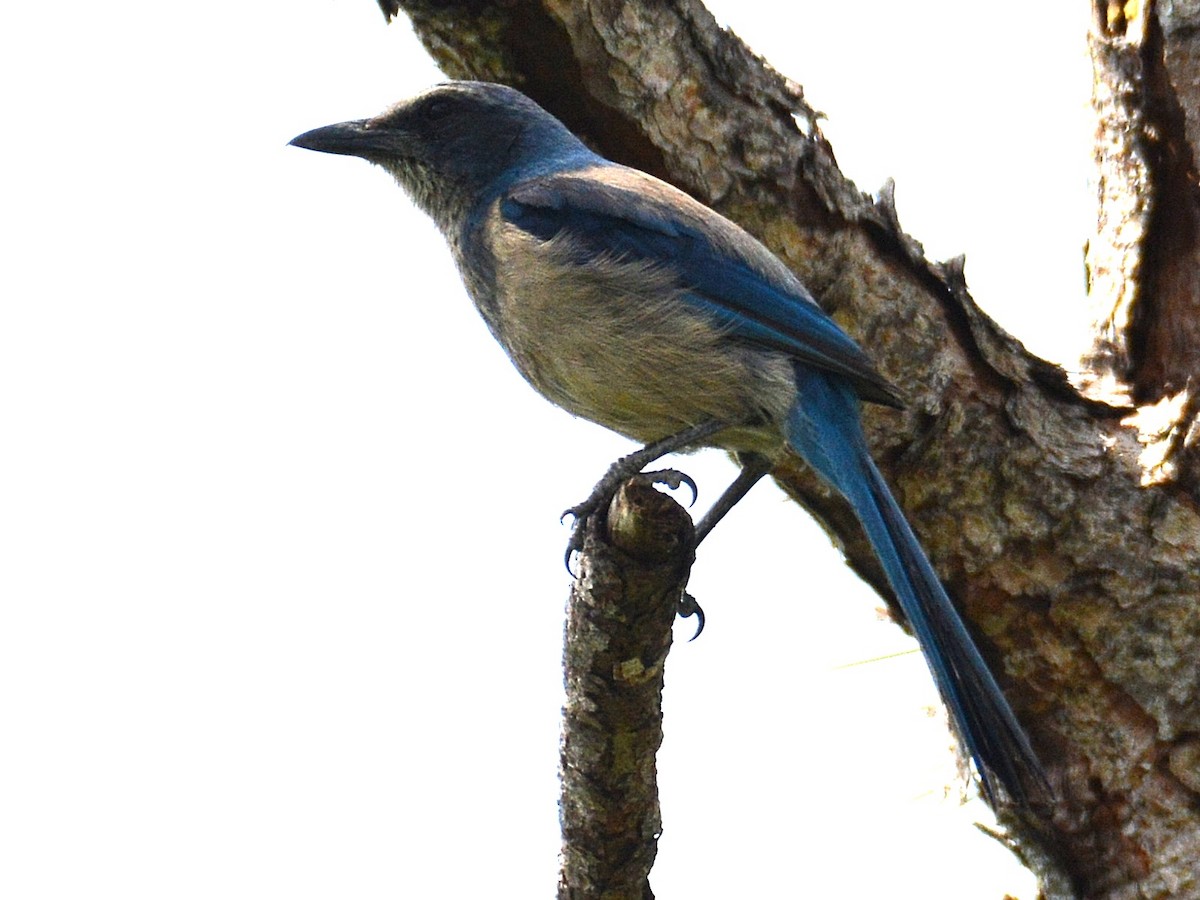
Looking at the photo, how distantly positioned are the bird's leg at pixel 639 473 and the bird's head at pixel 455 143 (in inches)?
43.2

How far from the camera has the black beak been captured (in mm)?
5816

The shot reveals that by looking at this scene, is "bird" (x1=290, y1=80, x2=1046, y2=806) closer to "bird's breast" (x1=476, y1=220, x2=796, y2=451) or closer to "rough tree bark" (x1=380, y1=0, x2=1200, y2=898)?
"bird's breast" (x1=476, y1=220, x2=796, y2=451)

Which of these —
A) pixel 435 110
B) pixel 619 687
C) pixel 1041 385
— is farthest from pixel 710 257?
pixel 619 687

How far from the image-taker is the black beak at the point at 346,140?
5.82 m

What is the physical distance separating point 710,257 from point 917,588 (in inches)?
47.3

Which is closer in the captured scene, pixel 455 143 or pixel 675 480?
pixel 675 480

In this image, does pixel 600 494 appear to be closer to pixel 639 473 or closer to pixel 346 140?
pixel 639 473

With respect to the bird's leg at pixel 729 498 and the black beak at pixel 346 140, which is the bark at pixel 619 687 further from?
the black beak at pixel 346 140

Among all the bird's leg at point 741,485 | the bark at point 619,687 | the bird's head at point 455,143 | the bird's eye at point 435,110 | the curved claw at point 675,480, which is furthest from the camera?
the bird's eye at point 435,110

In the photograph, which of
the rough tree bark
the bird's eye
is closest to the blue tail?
the rough tree bark

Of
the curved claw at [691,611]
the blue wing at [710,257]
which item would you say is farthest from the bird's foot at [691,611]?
the blue wing at [710,257]

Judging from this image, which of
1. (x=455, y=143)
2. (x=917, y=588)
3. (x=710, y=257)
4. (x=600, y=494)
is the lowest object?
(x=917, y=588)

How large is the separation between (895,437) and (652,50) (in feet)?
4.68

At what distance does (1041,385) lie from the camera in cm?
505
